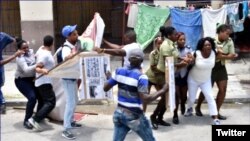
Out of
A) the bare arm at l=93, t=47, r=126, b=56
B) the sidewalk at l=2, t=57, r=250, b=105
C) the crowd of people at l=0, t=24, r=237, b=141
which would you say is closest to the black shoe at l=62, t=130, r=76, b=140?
the crowd of people at l=0, t=24, r=237, b=141

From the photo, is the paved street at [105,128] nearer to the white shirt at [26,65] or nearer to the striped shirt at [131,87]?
the white shirt at [26,65]

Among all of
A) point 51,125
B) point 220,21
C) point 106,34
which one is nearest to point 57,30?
point 106,34

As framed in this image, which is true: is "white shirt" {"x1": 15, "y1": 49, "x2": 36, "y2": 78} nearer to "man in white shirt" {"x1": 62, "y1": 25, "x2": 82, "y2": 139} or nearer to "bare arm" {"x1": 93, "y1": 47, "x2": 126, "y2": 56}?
"man in white shirt" {"x1": 62, "y1": 25, "x2": 82, "y2": 139}

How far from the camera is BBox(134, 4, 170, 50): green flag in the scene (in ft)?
32.6

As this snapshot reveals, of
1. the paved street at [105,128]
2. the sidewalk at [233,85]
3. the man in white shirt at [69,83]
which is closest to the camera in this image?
the man in white shirt at [69,83]

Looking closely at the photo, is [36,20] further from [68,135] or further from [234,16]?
[68,135]

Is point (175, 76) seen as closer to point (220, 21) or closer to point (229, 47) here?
point (229, 47)

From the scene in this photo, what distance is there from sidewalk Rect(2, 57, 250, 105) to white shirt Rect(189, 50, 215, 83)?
A: 68.5 inches

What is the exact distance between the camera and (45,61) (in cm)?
689

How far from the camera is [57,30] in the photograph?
1374 cm

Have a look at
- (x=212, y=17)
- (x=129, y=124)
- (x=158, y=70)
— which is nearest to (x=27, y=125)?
(x=158, y=70)

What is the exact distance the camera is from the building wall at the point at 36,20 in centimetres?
1263

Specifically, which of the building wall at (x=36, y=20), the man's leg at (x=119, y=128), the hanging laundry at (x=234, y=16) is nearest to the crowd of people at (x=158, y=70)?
the man's leg at (x=119, y=128)

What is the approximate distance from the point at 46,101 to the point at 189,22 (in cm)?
436
